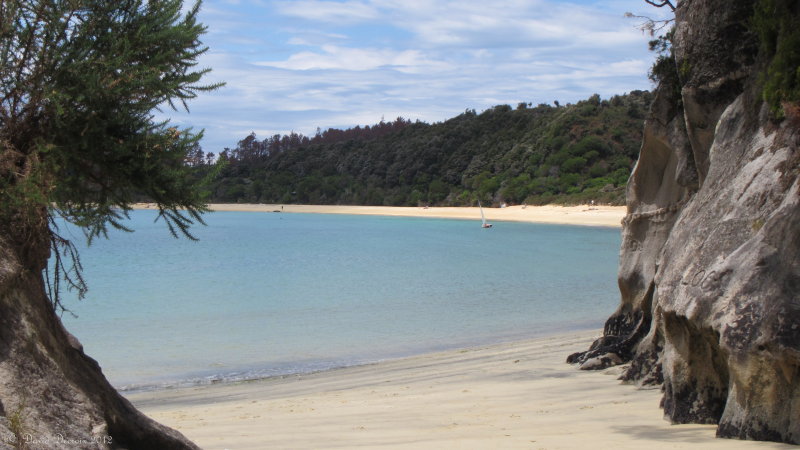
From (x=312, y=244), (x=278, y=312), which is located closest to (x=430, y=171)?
(x=312, y=244)

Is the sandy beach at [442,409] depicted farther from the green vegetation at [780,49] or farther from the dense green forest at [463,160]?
the dense green forest at [463,160]

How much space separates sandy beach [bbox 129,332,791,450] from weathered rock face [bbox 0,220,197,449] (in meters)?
2.32

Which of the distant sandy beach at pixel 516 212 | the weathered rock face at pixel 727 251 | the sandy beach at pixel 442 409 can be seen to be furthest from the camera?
the distant sandy beach at pixel 516 212

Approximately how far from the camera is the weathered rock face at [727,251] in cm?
560

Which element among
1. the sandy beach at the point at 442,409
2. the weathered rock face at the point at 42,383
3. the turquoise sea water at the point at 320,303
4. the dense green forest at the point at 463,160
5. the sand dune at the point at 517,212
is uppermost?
the dense green forest at the point at 463,160

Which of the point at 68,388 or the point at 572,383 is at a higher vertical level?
the point at 68,388

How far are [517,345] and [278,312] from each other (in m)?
9.31

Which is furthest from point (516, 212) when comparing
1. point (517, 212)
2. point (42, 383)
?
point (42, 383)

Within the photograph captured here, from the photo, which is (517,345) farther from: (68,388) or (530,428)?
(68,388)

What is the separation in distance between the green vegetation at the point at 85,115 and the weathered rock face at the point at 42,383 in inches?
8.6

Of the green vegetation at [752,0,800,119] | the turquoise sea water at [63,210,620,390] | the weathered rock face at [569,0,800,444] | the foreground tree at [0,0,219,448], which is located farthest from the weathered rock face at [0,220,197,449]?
the green vegetation at [752,0,800,119]

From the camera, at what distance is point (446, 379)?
11.3 meters

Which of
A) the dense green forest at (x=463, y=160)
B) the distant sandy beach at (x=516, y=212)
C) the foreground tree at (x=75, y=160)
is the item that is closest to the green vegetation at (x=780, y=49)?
the foreground tree at (x=75, y=160)

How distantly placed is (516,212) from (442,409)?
6138 cm
